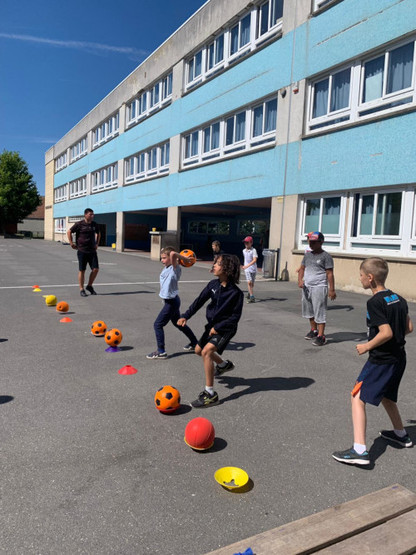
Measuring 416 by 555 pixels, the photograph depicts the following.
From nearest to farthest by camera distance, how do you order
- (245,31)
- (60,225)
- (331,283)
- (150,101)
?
(331,283) → (245,31) → (150,101) → (60,225)

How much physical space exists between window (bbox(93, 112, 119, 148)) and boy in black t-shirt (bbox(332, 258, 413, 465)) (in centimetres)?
3226

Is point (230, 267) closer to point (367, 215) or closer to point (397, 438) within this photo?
point (397, 438)

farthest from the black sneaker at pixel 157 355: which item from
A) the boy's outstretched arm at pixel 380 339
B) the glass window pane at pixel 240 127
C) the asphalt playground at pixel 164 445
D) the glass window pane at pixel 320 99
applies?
the glass window pane at pixel 240 127

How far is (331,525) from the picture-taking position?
7.25 ft

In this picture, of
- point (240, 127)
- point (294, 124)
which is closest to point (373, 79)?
point (294, 124)

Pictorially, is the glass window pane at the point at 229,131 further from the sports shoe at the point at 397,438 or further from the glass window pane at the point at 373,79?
the sports shoe at the point at 397,438

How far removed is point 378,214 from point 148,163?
60.5ft

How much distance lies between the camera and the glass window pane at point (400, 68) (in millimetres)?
10867

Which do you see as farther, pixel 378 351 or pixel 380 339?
pixel 378 351

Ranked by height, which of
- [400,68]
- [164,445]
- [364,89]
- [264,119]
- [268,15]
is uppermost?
[268,15]

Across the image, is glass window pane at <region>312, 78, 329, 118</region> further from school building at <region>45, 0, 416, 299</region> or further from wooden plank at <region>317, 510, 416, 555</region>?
wooden plank at <region>317, 510, 416, 555</region>

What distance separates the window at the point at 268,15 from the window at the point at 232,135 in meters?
2.90

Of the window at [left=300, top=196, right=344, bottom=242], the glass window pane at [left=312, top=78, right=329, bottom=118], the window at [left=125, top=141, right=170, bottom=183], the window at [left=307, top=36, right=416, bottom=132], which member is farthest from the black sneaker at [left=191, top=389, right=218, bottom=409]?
the window at [left=125, top=141, right=170, bottom=183]

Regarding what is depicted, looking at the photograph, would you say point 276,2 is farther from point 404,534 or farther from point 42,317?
point 404,534
